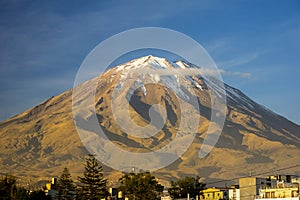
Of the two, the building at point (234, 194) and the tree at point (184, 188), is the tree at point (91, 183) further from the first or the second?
the tree at point (184, 188)

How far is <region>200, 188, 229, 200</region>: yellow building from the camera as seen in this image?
11012 cm

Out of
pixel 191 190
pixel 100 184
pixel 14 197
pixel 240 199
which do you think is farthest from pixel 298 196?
pixel 191 190

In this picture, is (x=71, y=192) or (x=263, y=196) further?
(x=71, y=192)

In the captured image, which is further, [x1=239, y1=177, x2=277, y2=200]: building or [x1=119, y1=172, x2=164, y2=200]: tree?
[x1=119, y1=172, x2=164, y2=200]: tree

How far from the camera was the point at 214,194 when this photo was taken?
113250 mm

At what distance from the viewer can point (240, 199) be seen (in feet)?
325

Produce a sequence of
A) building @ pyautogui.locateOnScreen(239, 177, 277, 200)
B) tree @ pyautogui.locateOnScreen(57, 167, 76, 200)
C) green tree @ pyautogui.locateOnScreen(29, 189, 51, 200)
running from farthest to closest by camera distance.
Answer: tree @ pyautogui.locateOnScreen(57, 167, 76, 200), building @ pyautogui.locateOnScreen(239, 177, 277, 200), green tree @ pyautogui.locateOnScreen(29, 189, 51, 200)

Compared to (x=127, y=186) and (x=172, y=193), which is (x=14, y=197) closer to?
(x=127, y=186)

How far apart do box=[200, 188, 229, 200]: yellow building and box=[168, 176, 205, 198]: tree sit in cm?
266

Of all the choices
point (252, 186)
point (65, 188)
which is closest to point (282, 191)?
point (252, 186)

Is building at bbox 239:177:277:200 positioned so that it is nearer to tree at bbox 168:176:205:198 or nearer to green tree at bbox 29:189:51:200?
tree at bbox 168:176:205:198

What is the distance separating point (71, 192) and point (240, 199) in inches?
1067

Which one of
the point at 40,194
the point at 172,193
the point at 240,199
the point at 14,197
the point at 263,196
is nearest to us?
the point at 14,197

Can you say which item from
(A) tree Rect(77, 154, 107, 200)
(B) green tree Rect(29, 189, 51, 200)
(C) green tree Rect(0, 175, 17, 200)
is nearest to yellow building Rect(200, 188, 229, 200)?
(A) tree Rect(77, 154, 107, 200)
